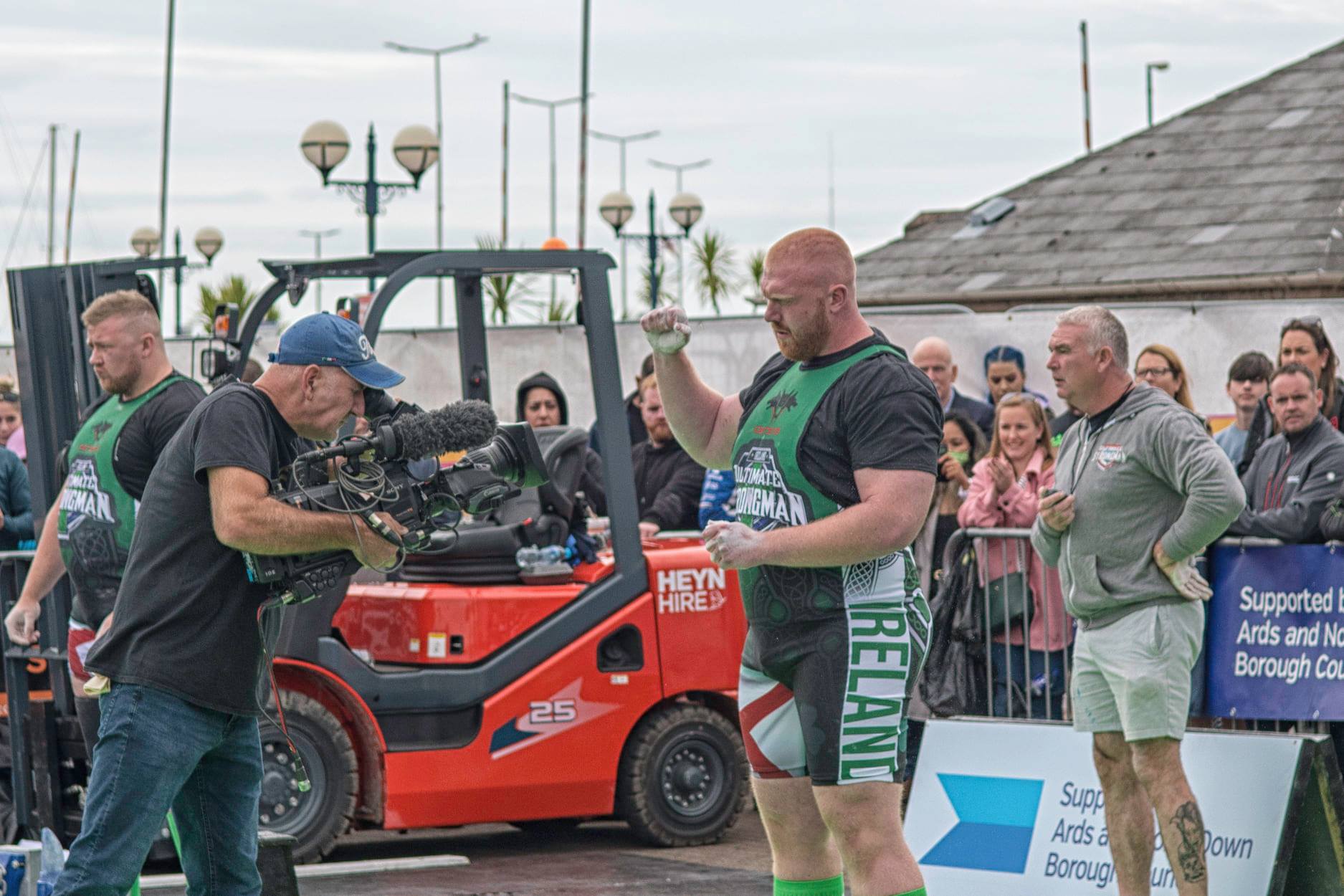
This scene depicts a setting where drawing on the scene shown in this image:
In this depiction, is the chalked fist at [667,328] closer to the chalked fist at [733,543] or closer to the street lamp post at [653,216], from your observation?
the chalked fist at [733,543]

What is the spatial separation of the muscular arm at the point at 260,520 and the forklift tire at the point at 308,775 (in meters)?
3.54

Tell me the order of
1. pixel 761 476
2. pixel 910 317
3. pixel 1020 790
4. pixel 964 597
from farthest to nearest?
pixel 910 317
pixel 964 597
pixel 1020 790
pixel 761 476

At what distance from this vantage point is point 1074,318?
645 centimetres

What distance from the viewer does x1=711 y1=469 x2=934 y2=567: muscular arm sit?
14.6 ft

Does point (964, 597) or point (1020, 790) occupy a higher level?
point (964, 597)

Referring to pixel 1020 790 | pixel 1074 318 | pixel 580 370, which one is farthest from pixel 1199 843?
pixel 580 370

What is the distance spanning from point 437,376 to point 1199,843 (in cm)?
998

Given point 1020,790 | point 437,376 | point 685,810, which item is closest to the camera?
point 1020,790

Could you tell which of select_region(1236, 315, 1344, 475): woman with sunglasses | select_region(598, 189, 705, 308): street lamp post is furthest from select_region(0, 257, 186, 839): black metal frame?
select_region(598, 189, 705, 308): street lamp post

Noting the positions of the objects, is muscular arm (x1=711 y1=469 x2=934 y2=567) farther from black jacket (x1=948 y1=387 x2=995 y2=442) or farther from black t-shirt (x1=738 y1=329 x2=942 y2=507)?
black jacket (x1=948 y1=387 x2=995 y2=442)

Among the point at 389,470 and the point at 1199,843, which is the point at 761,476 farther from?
the point at 1199,843

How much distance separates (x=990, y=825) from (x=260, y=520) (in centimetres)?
379

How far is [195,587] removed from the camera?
15.4ft

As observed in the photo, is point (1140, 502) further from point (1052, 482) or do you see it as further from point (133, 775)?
point (133, 775)
